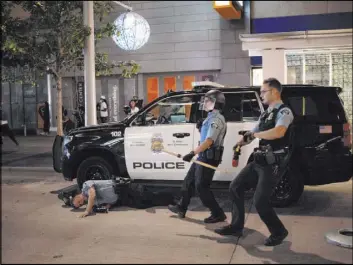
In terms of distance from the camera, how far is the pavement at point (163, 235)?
4797mm

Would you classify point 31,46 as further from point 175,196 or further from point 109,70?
point 175,196

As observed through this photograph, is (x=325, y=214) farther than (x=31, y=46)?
No

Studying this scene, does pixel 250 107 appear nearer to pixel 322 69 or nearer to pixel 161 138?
pixel 161 138

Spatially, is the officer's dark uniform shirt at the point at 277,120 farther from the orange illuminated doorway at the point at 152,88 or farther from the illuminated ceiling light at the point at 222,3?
the orange illuminated doorway at the point at 152,88

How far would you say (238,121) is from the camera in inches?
271

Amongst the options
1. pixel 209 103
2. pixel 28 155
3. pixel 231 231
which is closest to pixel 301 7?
pixel 28 155

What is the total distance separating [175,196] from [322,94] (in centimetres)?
280

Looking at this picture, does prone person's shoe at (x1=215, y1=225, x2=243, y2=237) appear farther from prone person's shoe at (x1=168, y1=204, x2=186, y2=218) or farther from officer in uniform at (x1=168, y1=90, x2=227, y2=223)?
prone person's shoe at (x1=168, y1=204, x2=186, y2=218)

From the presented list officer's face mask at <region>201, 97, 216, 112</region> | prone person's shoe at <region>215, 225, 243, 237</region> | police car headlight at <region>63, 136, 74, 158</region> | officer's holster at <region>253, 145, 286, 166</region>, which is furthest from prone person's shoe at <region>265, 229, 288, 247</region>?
police car headlight at <region>63, 136, 74, 158</region>

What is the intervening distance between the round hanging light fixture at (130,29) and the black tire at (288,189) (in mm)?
7580

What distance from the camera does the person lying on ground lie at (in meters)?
6.75

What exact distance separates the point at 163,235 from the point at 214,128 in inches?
57.4

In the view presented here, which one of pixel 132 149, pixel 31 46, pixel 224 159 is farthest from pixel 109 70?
pixel 224 159

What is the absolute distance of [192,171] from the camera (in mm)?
6113
